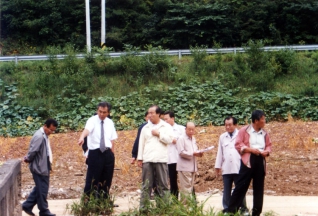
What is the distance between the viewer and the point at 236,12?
109 ft

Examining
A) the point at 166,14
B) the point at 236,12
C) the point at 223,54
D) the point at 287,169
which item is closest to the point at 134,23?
the point at 166,14

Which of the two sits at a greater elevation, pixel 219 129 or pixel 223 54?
pixel 223 54

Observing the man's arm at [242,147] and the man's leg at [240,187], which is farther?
the man's leg at [240,187]

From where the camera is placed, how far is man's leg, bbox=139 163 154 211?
837cm

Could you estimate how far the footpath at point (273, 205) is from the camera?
369 inches

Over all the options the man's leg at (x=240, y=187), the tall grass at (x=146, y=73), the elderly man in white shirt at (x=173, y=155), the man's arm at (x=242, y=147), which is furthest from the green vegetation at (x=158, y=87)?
the man's arm at (x=242, y=147)

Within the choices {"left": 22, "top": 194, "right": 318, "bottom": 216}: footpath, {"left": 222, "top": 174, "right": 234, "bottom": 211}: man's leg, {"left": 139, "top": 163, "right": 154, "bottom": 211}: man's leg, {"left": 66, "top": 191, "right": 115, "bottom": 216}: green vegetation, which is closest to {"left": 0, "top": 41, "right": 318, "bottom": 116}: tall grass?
{"left": 22, "top": 194, "right": 318, "bottom": 216}: footpath

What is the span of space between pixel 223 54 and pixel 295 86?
417 cm

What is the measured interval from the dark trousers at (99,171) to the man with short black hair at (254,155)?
7.34 feet

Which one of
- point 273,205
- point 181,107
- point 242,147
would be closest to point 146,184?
point 242,147

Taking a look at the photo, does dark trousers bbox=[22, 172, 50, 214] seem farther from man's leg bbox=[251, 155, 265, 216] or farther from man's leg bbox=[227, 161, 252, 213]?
man's leg bbox=[251, 155, 265, 216]

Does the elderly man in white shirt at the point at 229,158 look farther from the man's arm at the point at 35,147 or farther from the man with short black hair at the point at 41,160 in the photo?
the man's arm at the point at 35,147

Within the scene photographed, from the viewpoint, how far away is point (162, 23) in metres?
32.5

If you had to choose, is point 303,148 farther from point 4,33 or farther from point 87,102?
point 4,33
